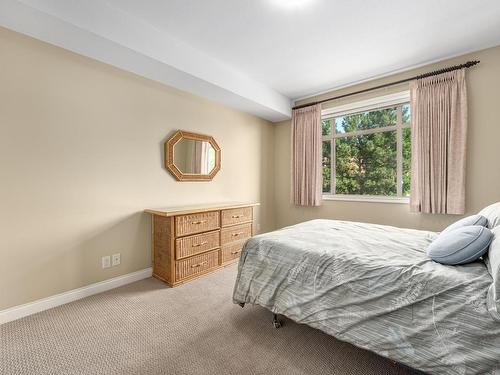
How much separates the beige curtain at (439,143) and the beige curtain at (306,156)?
4.30 ft

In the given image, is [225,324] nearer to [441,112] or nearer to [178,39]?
[178,39]

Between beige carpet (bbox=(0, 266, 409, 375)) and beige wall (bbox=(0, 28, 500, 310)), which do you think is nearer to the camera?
beige carpet (bbox=(0, 266, 409, 375))

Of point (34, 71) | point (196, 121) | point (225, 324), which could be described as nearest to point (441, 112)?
point (196, 121)

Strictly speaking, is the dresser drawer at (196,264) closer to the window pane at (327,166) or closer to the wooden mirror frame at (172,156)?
the wooden mirror frame at (172,156)

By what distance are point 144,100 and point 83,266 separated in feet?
6.22

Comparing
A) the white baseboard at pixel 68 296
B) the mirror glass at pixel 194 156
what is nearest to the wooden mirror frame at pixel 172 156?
the mirror glass at pixel 194 156

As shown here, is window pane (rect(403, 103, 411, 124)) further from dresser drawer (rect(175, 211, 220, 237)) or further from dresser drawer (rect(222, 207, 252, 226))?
dresser drawer (rect(175, 211, 220, 237))

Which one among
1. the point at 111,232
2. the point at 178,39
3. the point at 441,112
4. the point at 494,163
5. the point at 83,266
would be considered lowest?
the point at 83,266

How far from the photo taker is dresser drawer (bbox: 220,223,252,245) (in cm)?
A: 318

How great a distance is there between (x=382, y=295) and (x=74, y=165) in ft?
8.92

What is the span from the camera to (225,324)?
1886 millimetres

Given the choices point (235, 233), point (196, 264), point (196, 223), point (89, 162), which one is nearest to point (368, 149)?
point (235, 233)

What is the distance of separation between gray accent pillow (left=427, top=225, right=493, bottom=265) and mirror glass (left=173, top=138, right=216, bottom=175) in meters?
2.74

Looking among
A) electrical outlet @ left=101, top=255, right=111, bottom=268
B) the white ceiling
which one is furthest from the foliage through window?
electrical outlet @ left=101, top=255, right=111, bottom=268
